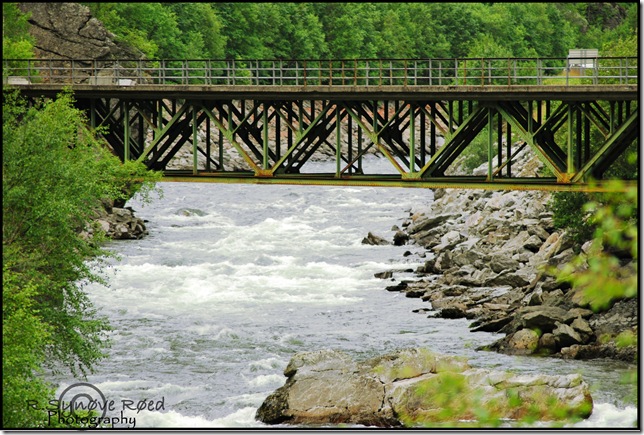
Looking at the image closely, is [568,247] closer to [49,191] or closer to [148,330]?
[148,330]

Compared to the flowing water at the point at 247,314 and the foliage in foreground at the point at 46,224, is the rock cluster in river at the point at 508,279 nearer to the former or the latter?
the flowing water at the point at 247,314

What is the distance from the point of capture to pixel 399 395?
27000 millimetres

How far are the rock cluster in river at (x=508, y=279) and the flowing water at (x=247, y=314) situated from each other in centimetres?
96

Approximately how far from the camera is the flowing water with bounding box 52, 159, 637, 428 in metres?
28.9

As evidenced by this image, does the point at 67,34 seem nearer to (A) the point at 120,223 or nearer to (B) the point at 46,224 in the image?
(A) the point at 120,223

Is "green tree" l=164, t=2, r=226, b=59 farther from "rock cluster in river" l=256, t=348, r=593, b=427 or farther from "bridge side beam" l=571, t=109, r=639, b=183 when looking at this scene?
"rock cluster in river" l=256, t=348, r=593, b=427

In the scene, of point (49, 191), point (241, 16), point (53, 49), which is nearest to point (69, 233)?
point (49, 191)

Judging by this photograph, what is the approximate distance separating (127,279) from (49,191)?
19678 mm

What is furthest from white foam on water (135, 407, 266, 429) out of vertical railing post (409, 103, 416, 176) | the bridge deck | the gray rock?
the gray rock

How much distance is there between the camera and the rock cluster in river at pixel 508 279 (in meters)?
33.6

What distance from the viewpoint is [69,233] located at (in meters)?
26.7

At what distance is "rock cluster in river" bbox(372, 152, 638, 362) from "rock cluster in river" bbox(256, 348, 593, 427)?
1.85 metres

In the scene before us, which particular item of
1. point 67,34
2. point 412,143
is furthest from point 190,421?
point 67,34

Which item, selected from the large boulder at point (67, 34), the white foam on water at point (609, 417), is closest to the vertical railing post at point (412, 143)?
the white foam on water at point (609, 417)
